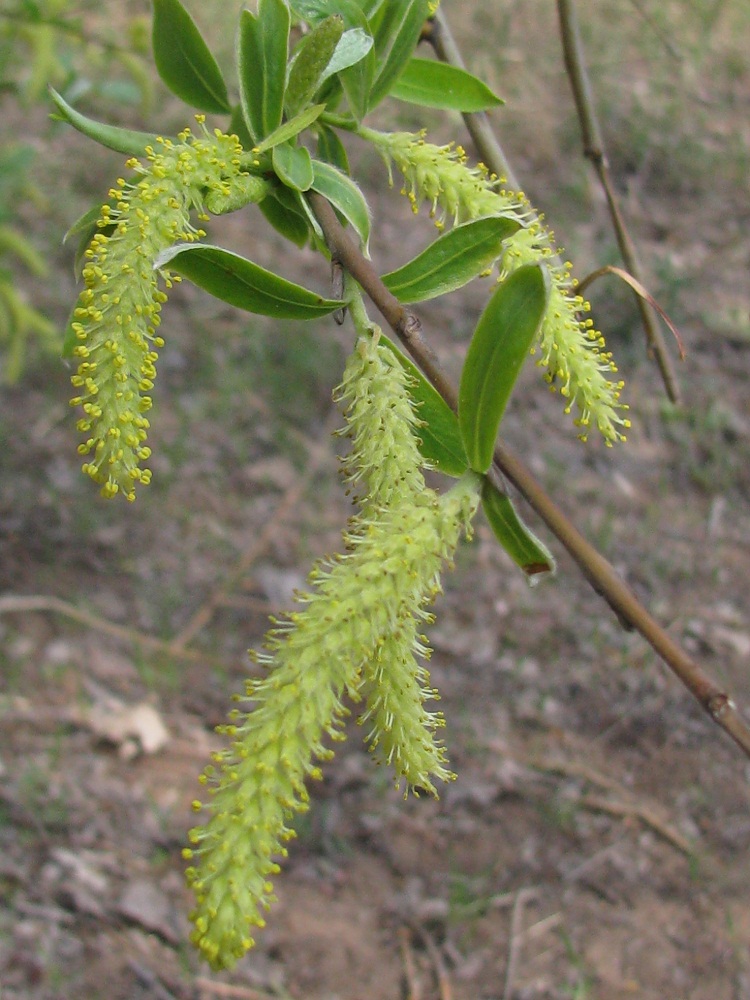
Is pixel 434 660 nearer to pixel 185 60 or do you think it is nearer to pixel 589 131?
pixel 589 131

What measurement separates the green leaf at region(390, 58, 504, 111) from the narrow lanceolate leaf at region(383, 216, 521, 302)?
7.9 inches

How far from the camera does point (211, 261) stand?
2.55 feet

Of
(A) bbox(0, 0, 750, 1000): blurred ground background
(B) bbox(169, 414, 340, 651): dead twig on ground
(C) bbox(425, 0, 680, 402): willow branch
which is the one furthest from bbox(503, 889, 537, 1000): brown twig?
(C) bbox(425, 0, 680, 402): willow branch

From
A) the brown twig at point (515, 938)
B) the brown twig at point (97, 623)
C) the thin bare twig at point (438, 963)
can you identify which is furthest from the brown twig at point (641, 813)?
the brown twig at point (97, 623)

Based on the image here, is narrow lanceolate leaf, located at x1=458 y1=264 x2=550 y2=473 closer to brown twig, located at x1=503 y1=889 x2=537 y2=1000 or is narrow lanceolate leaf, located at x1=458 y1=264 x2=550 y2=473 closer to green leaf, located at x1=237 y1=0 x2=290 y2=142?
green leaf, located at x1=237 y1=0 x2=290 y2=142

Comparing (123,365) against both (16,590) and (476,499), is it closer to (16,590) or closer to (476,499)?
(476,499)

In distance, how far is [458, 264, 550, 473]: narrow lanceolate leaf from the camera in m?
0.69

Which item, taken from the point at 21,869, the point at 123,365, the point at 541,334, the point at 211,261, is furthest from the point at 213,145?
the point at 21,869

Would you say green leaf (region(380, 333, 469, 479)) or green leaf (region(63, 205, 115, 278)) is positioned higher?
green leaf (region(63, 205, 115, 278))

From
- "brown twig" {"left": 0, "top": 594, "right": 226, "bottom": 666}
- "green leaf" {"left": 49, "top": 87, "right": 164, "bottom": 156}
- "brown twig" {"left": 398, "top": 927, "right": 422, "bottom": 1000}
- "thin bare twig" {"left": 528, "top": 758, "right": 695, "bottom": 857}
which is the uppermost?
"green leaf" {"left": 49, "top": 87, "right": 164, "bottom": 156}

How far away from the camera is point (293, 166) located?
2.56 ft

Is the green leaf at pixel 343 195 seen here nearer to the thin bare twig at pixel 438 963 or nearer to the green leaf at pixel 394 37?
the green leaf at pixel 394 37

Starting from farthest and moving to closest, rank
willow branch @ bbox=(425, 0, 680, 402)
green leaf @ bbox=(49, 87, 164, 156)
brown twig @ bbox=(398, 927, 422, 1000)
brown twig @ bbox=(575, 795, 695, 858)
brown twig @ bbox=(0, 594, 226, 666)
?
brown twig @ bbox=(0, 594, 226, 666), brown twig @ bbox=(575, 795, 695, 858), brown twig @ bbox=(398, 927, 422, 1000), willow branch @ bbox=(425, 0, 680, 402), green leaf @ bbox=(49, 87, 164, 156)

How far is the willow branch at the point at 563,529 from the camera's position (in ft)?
2.46
